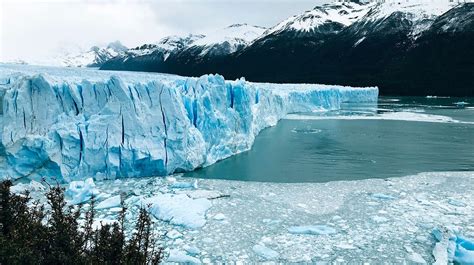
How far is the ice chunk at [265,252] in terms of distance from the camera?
14.6 ft

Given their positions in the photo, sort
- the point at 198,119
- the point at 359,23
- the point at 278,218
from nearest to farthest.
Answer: the point at 278,218, the point at 198,119, the point at 359,23

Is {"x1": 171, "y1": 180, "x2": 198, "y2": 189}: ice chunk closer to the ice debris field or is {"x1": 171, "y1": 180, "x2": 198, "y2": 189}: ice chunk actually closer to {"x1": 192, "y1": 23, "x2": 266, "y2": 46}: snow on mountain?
the ice debris field

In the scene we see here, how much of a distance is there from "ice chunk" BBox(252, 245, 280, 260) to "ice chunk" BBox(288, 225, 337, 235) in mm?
631

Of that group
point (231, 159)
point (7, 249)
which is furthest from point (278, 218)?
point (231, 159)

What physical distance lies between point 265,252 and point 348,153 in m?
7.29

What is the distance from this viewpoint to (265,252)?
14.8 feet

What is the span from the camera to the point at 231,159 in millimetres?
9984

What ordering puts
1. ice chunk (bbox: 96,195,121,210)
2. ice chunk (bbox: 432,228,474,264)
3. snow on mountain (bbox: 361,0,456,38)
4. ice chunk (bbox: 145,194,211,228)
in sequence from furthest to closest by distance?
snow on mountain (bbox: 361,0,456,38), ice chunk (bbox: 96,195,121,210), ice chunk (bbox: 145,194,211,228), ice chunk (bbox: 432,228,474,264)

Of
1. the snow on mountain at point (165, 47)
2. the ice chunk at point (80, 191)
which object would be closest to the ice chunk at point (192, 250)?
the ice chunk at point (80, 191)

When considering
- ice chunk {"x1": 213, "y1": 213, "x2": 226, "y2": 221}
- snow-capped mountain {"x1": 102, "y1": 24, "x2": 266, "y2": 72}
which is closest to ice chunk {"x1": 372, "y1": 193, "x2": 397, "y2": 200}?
ice chunk {"x1": 213, "y1": 213, "x2": 226, "y2": 221}

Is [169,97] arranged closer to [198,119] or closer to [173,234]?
[198,119]

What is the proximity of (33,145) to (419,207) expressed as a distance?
6738mm

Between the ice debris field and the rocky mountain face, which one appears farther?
the rocky mountain face

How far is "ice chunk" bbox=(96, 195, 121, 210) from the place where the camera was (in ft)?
19.2
